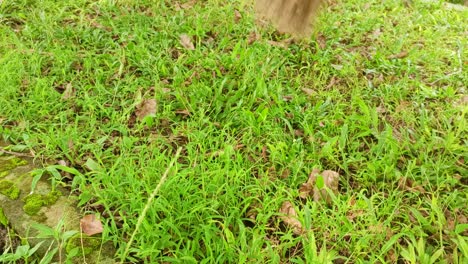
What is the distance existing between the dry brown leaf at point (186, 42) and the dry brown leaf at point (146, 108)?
745 millimetres

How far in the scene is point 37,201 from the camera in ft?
5.96

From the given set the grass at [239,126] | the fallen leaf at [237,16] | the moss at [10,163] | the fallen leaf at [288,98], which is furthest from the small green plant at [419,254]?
the fallen leaf at [237,16]

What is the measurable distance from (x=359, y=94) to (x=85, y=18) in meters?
2.34

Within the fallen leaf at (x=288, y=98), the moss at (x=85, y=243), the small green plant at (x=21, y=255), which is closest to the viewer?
the small green plant at (x=21, y=255)

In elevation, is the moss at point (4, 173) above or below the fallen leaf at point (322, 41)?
below

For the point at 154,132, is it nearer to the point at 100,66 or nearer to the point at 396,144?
the point at 100,66

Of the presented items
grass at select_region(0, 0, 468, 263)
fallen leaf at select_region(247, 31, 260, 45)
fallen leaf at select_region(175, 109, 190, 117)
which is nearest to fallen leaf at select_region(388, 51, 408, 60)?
grass at select_region(0, 0, 468, 263)

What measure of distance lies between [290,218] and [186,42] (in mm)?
1783

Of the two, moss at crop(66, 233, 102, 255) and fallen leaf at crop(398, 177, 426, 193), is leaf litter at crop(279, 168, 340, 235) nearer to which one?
fallen leaf at crop(398, 177, 426, 193)

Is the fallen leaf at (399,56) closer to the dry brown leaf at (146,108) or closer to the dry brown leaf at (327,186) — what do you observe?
the dry brown leaf at (327,186)

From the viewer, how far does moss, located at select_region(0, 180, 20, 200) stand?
1827mm

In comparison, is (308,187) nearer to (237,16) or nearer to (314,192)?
(314,192)

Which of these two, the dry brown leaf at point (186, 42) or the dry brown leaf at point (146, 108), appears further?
the dry brown leaf at point (186, 42)

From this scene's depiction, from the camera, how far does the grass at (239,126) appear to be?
1.79m
